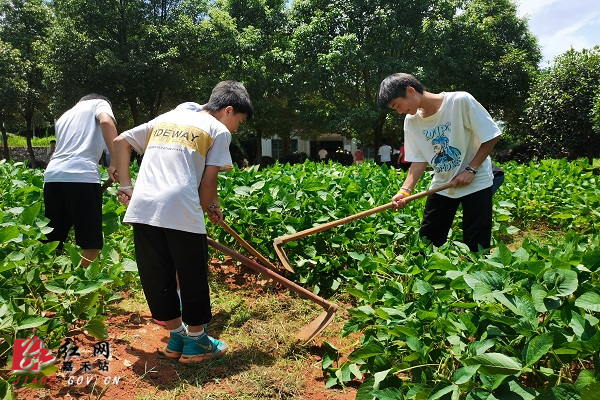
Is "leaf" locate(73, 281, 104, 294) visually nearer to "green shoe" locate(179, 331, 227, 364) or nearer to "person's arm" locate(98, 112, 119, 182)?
"green shoe" locate(179, 331, 227, 364)

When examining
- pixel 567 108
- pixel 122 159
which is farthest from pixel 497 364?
pixel 567 108

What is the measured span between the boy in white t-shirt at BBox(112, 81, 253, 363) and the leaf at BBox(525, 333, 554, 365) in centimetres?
154

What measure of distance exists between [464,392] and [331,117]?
1766 cm

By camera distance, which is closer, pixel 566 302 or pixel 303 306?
pixel 566 302

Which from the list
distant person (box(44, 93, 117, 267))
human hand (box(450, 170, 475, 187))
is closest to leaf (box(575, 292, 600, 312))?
human hand (box(450, 170, 475, 187))

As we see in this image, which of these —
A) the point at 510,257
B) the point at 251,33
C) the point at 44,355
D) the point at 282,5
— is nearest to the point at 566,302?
the point at 510,257

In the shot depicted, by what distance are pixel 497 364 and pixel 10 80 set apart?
22.0 metres

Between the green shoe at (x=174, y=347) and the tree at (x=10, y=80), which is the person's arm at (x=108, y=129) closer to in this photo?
the green shoe at (x=174, y=347)

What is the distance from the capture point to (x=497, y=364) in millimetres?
1451

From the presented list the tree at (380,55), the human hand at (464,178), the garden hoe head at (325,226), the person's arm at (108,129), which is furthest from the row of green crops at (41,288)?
the tree at (380,55)

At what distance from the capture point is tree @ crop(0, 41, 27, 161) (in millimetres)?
19016

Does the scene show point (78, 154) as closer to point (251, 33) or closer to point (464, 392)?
point (464, 392)

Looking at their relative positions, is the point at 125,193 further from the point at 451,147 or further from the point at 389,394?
the point at 451,147

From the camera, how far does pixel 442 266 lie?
85.3 inches
